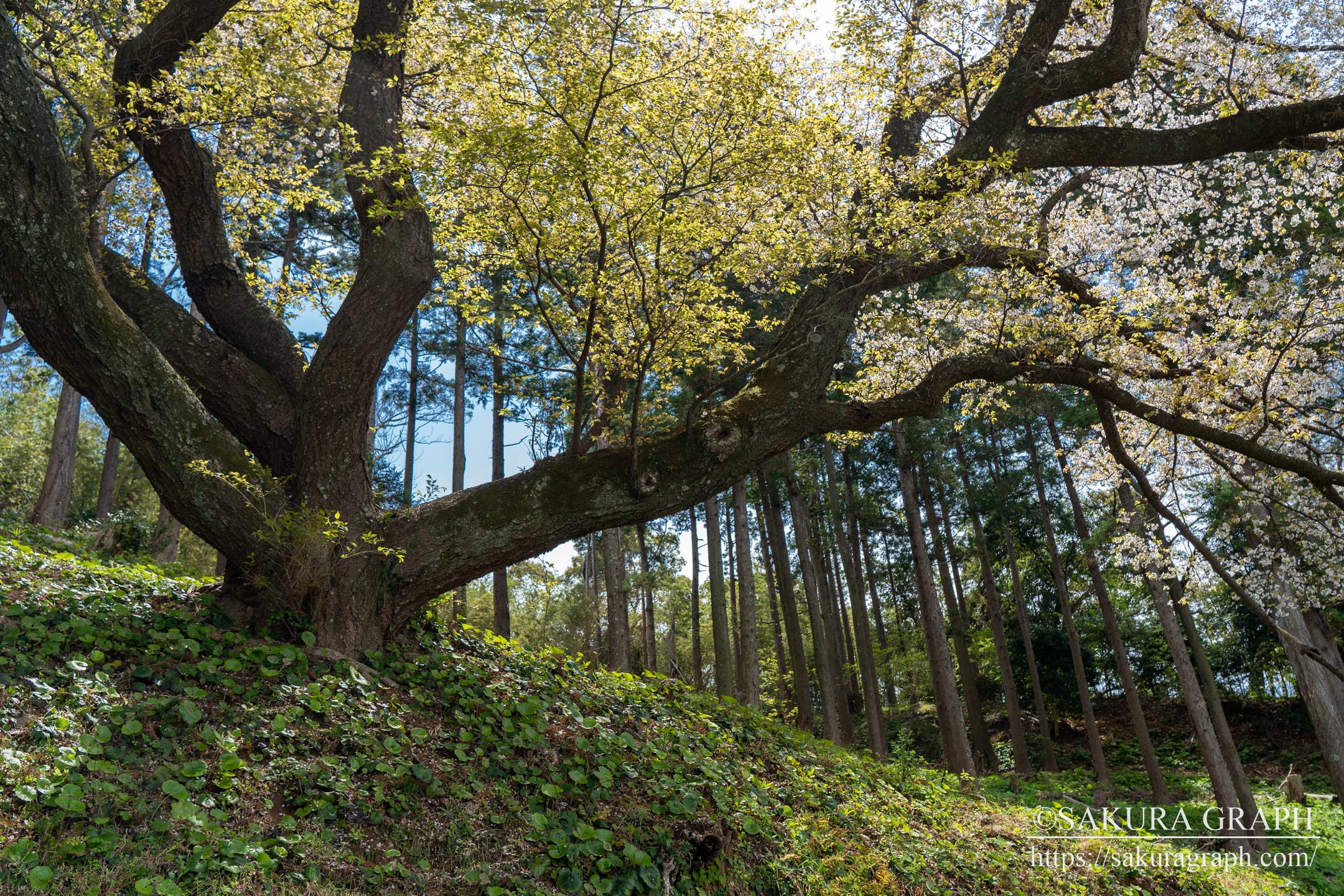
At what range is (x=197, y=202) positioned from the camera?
541 centimetres

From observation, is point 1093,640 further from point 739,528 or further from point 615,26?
point 615,26

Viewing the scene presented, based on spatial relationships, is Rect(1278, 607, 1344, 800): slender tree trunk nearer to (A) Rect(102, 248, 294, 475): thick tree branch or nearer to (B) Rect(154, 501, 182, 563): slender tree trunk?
Answer: (A) Rect(102, 248, 294, 475): thick tree branch

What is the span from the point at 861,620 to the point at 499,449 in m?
8.23

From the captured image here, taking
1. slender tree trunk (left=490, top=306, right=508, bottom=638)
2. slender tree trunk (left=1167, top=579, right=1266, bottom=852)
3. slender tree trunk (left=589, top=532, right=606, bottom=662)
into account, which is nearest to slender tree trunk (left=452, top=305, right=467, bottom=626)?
slender tree trunk (left=490, top=306, right=508, bottom=638)

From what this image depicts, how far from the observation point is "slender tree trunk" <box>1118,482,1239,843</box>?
10.8 metres

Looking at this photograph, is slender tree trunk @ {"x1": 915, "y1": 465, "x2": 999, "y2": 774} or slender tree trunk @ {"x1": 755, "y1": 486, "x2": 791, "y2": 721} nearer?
slender tree trunk @ {"x1": 915, "y1": 465, "x2": 999, "y2": 774}

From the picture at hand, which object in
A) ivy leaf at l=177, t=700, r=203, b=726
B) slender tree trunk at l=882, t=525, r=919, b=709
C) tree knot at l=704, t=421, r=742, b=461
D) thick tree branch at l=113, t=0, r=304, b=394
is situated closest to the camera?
ivy leaf at l=177, t=700, r=203, b=726

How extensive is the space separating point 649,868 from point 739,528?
8122mm

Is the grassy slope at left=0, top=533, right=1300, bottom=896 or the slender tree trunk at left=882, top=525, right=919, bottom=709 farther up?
the slender tree trunk at left=882, top=525, right=919, bottom=709

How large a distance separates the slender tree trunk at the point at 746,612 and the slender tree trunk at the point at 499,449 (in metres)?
1.81

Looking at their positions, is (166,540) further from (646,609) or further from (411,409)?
(646,609)

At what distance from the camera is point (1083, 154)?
621 centimetres

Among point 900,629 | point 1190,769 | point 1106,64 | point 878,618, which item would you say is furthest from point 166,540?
point 1190,769

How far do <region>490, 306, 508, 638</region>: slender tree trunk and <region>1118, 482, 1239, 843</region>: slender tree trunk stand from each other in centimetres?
759
